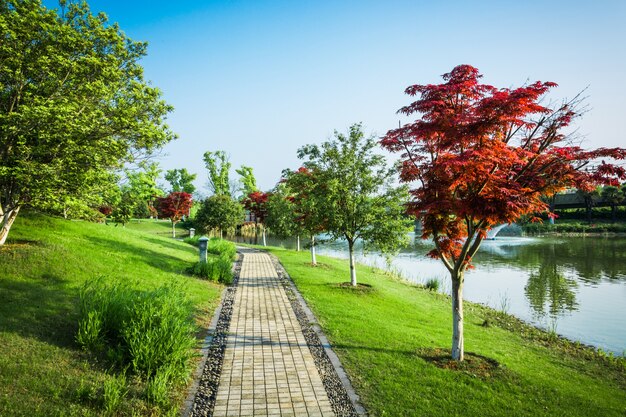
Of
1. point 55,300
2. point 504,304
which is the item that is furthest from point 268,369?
point 504,304

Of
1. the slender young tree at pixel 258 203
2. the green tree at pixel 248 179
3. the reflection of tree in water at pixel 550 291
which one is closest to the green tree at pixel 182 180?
the green tree at pixel 248 179

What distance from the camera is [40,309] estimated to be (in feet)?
23.0

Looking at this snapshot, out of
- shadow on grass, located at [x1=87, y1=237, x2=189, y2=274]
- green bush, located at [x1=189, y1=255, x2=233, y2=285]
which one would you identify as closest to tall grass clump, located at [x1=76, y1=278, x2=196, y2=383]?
green bush, located at [x1=189, y1=255, x2=233, y2=285]

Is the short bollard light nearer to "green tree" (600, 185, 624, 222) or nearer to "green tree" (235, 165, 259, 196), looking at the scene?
"green tree" (235, 165, 259, 196)

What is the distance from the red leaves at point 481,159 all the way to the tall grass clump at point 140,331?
5084 mm

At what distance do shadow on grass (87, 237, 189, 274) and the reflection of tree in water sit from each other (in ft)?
47.8

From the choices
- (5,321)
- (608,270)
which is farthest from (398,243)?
(608,270)

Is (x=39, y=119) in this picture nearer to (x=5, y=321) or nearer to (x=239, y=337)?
(x=5, y=321)

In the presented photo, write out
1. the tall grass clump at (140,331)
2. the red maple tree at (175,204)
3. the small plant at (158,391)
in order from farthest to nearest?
the red maple tree at (175,204) → the tall grass clump at (140,331) → the small plant at (158,391)

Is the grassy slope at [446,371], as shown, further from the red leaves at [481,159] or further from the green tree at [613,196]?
the green tree at [613,196]

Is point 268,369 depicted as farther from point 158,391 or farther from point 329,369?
point 158,391

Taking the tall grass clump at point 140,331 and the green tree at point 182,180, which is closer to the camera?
the tall grass clump at point 140,331

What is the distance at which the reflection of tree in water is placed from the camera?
1424 cm

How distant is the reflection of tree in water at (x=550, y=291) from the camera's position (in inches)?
560
